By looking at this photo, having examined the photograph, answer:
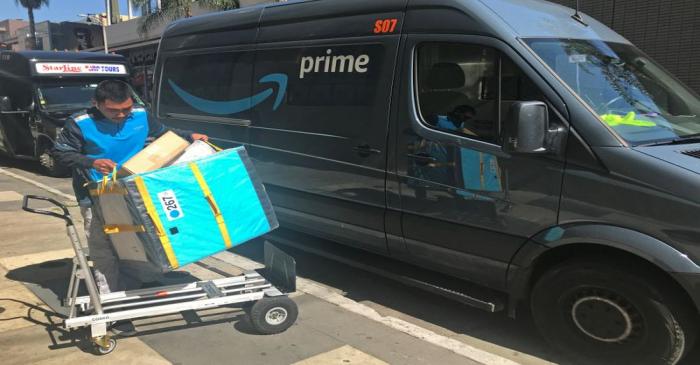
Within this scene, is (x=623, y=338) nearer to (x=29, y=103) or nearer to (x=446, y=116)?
(x=446, y=116)

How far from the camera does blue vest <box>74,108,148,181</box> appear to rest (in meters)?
3.83

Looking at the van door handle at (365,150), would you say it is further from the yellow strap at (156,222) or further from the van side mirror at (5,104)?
the van side mirror at (5,104)

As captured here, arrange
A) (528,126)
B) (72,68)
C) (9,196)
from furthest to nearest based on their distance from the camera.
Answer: (72,68)
(9,196)
(528,126)

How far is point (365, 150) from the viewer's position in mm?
4273

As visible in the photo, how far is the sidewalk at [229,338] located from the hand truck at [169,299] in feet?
0.40

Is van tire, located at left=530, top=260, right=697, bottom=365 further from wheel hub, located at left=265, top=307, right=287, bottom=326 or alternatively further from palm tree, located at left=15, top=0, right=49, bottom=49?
palm tree, located at left=15, top=0, right=49, bottom=49

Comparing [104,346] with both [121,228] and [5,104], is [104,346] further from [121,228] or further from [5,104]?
[5,104]

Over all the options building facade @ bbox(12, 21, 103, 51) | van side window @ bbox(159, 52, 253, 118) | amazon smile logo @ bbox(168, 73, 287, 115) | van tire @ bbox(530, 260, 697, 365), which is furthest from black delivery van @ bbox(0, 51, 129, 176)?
building facade @ bbox(12, 21, 103, 51)

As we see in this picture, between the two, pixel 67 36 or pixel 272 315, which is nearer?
pixel 272 315

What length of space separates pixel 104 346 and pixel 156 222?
870mm

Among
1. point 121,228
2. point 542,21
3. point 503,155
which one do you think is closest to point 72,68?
point 121,228

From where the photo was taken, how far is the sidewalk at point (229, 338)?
346 cm

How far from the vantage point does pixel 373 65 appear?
427 cm

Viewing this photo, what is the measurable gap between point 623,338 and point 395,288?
1.95 meters
